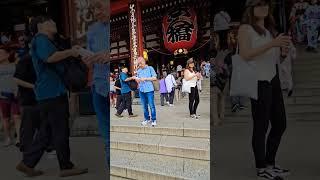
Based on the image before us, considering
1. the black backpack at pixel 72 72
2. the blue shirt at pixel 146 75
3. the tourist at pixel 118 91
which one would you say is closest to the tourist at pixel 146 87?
the blue shirt at pixel 146 75

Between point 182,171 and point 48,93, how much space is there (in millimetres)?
874

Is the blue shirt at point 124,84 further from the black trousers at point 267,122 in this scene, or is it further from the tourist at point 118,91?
the black trousers at point 267,122

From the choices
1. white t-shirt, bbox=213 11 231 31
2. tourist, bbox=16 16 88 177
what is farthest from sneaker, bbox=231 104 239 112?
tourist, bbox=16 16 88 177

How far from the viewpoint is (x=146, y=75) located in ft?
7.08

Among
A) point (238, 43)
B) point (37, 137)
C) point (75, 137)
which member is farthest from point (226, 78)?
point (37, 137)

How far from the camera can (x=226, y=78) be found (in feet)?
7.27

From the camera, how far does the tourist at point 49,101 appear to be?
234 cm

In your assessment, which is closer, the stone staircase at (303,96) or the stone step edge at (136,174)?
the stone step edge at (136,174)

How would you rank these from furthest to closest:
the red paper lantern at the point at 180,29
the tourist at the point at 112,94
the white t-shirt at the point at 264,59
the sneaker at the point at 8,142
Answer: the sneaker at the point at 8,142 → the tourist at the point at 112,94 → the white t-shirt at the point at 264,59 → the red paper lantern at the point at 180,29

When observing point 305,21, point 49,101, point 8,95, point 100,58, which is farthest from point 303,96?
point 8,95

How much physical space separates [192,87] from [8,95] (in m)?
1.16

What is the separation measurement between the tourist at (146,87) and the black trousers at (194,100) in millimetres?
184

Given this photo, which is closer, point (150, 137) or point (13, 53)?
point (150, 137)

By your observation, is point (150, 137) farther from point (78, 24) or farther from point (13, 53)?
point (13, 53)
